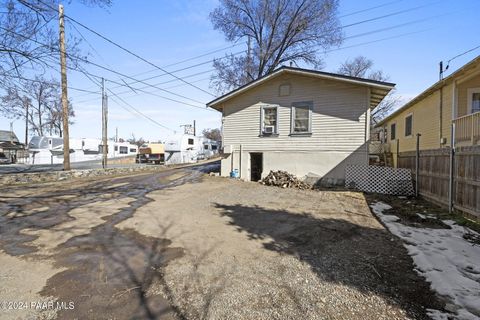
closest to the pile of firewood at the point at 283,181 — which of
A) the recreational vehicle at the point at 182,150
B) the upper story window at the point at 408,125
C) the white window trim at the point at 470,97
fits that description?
the white window trim at the point at 470,97

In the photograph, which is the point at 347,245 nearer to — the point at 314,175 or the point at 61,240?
the point at 61,240

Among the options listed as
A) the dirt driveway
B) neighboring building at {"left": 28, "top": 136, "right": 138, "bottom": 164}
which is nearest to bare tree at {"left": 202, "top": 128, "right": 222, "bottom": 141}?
neighboring building at {"left": 28, "top": 136, "right": 138, "bottom": 164}

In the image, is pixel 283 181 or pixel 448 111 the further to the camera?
pixel 283 181

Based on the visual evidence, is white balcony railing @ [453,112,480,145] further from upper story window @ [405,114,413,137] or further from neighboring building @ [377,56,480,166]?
upper story window @ [405,114,413,137]

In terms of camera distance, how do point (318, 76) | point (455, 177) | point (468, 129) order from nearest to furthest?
point (455, 177)
point (468, 129)
point (318, 76)

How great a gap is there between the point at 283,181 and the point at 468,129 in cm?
697

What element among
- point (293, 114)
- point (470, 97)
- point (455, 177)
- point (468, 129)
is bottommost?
point (455, 177)

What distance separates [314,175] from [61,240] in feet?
34.5

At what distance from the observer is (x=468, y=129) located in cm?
939

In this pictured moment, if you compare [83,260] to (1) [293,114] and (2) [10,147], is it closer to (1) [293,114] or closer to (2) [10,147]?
(1) [293,114]

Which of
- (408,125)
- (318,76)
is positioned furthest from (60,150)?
(408,125)

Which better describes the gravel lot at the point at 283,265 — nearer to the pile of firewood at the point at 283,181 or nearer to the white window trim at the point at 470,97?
the pile of firewood at the point at 283,181

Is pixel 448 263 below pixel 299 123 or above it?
below

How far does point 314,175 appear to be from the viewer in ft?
42.0
